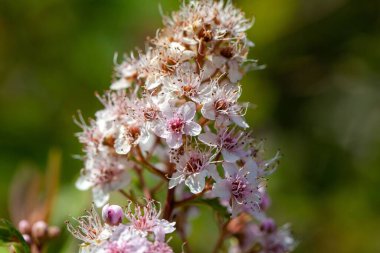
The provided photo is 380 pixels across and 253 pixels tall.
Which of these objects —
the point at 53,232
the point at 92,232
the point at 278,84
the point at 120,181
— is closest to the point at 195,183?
the point at 92,232

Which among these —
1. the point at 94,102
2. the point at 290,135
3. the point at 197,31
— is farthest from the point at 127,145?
the point at 290,135

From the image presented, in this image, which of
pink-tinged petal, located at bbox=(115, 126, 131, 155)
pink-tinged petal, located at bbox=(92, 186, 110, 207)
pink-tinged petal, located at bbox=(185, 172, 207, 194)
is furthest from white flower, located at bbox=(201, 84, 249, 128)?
pink-tinged petal, located at bbox=(92, 186, 110, 207)

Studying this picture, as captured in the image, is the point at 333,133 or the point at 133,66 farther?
the point at 333,133

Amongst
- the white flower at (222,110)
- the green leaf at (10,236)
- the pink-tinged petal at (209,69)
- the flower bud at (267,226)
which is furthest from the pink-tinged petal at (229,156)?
the green leaf at (10,236)

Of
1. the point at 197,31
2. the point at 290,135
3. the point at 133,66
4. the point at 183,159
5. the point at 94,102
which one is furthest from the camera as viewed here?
the point at 290,135

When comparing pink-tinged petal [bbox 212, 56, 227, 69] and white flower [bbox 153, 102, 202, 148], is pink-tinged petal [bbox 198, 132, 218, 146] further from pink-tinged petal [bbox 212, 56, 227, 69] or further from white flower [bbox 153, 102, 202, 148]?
pink-tinged petal [bbox 212, 56, 227, 69]

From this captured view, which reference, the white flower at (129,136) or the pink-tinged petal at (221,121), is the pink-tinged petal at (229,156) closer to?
the pink-tinged petal at (221,121)

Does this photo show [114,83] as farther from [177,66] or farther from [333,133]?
[333,133]

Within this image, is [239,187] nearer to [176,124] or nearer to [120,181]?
[176,124]
